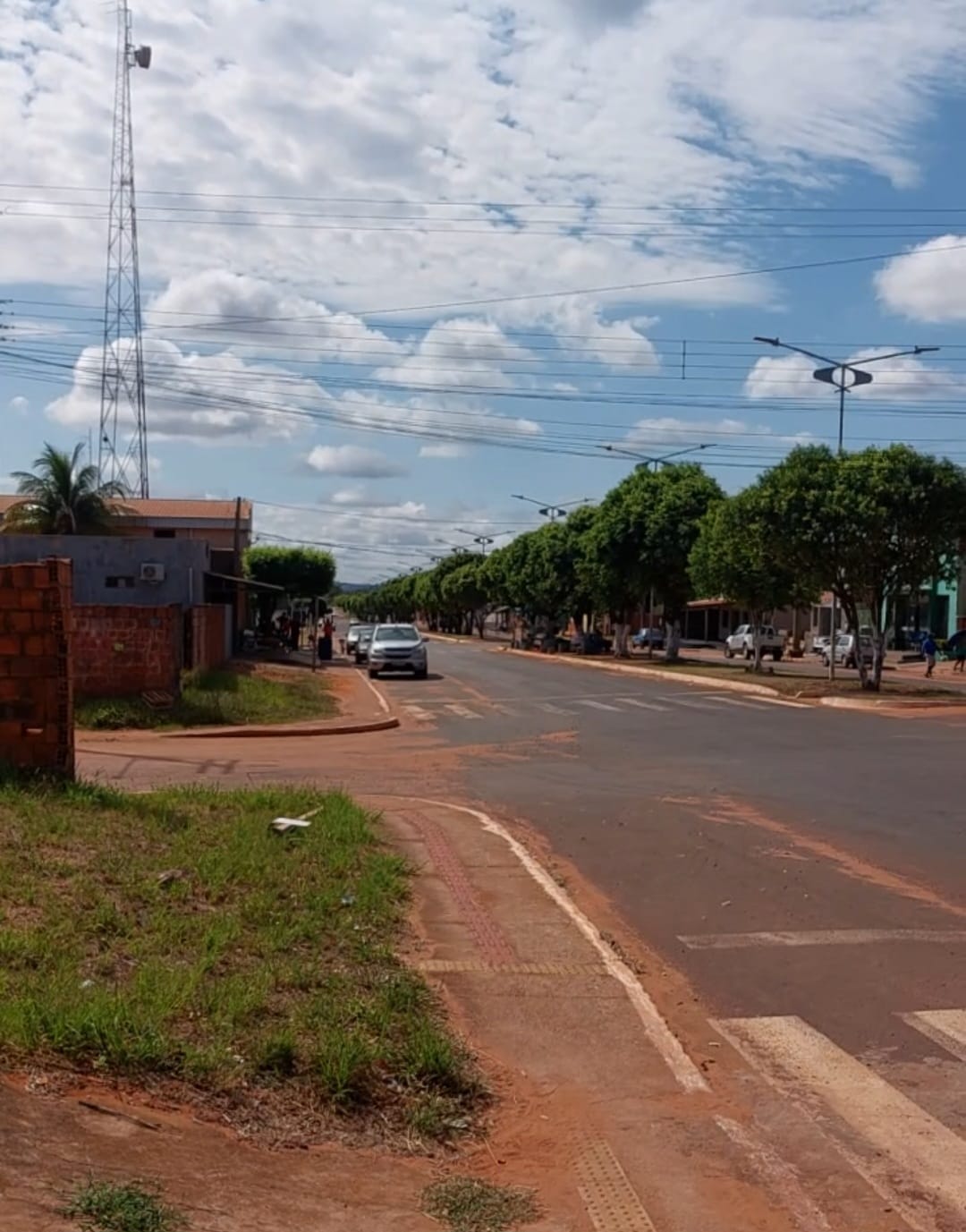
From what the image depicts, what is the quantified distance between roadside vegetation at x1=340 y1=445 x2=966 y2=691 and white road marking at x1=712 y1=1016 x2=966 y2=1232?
2824cm

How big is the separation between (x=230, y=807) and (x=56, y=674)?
2.04 m

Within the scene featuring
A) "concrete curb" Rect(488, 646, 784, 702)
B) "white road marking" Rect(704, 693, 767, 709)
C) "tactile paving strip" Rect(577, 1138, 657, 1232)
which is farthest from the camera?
"concrete curb" Rect(488, 646, 784, 702)

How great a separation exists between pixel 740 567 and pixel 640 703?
15000mm

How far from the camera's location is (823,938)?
9.04 metres

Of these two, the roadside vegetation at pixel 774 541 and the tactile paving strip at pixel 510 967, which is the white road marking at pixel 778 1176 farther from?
the roadside vegetation at pixel 774 541

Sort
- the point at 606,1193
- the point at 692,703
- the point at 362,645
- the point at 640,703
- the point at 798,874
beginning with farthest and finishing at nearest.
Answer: the point at 362,645 → the point at 692,703 → the point at 640,703 → the point at 798,874 → the point at 606,1193

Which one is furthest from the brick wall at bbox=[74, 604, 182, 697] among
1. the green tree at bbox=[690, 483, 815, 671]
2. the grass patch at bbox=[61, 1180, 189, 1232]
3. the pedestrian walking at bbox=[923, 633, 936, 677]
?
the pedestrian walking at bbox=[923, 633, 936, 677]

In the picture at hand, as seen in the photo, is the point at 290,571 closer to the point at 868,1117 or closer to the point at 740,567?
the point at 740,567

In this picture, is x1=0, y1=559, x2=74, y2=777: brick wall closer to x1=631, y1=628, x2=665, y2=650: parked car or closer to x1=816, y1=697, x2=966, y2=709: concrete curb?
x1=816, y1=697, x2=966, y2=709: concrete curb

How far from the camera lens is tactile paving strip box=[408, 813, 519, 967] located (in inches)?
336

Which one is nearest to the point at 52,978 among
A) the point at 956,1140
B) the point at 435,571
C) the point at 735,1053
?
the point at 735,1053

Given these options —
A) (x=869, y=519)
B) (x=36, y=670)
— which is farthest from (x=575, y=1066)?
(x=869, y=519)

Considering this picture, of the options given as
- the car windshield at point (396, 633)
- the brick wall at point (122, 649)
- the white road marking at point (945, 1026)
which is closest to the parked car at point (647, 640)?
the car windshield at point (396, 633)

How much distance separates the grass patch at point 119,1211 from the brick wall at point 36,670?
848cm
